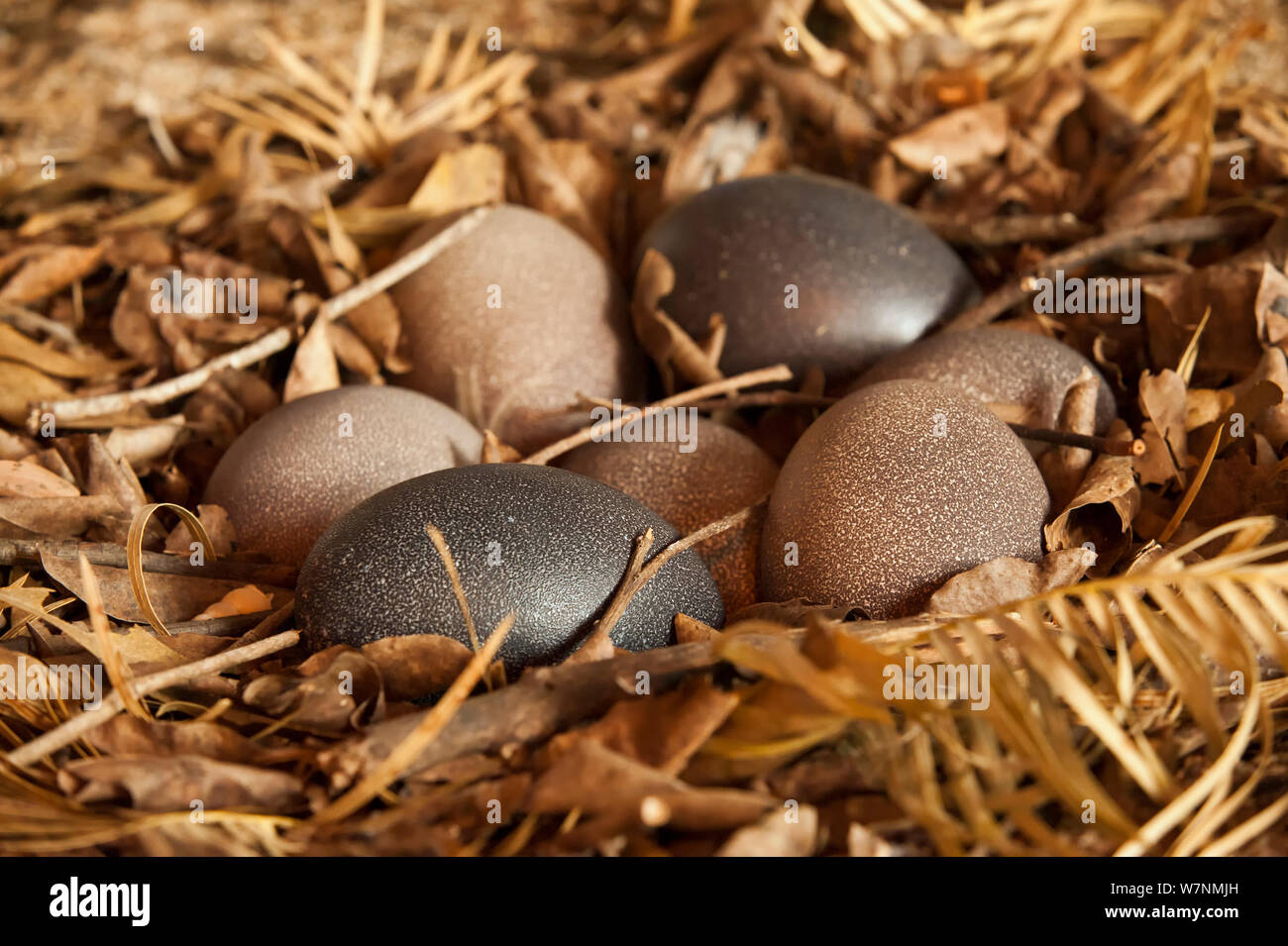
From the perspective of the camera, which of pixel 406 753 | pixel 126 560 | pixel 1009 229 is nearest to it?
pixel 406 753

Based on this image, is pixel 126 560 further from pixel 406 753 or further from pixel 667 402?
pixel 667 402

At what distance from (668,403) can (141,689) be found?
62 cm

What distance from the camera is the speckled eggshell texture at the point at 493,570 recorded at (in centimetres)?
87

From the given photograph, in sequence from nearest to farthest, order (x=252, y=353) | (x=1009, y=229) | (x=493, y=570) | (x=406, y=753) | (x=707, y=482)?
(x=406, y=753) < (x=493, y=570) < (x=707, y=482) < (x=252, y=353) < (x=1009, y=229)

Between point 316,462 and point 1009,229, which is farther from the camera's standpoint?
point 1009,229

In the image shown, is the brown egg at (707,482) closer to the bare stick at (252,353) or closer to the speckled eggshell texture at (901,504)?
the speckled eggshell texture at (901,504)

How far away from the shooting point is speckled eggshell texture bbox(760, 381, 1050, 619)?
3.13 ft

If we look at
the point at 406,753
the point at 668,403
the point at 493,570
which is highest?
the point at 668,403

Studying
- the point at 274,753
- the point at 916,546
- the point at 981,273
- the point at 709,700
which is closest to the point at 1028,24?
the point at 981,273

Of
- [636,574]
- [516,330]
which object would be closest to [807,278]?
[516,330]

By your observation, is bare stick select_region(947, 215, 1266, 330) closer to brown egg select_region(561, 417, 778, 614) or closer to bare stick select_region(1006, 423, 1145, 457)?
bare stick select_region(1006, 423, 1145, 457)

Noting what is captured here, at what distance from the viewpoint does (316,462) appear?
43.9 inches

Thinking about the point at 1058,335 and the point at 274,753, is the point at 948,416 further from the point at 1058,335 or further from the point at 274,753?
the point at 274,753

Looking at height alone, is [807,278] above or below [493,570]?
above
